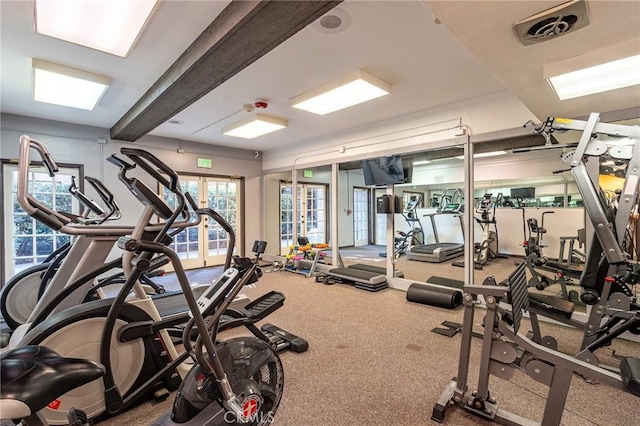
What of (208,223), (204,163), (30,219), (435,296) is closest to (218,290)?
(435,296)

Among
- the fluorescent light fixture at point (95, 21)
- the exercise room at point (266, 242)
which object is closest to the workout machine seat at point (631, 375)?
the exercise room at point (266, 242)

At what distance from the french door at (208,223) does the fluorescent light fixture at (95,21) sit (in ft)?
12.9

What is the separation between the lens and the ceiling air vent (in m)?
1.51

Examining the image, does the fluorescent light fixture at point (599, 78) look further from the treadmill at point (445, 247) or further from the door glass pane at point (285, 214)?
the door glass pane at point (285, 214)

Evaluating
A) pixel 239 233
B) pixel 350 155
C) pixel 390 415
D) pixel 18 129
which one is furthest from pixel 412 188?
pixel 18 129

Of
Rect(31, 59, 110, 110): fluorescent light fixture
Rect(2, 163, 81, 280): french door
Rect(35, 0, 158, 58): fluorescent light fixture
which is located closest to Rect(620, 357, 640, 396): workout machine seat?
Rect(35, 0, 158, 58): fluorescent light fixture

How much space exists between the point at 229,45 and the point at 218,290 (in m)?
1.74

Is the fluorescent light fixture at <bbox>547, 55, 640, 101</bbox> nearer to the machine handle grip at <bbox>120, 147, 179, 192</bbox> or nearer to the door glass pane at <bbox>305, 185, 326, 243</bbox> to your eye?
the machine handle grip at <bbox>120, 147, 179, 192</bbox>

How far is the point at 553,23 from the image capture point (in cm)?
163

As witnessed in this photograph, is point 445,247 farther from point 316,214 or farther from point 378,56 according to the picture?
→ point 378,56

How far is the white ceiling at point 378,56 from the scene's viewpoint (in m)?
1.70

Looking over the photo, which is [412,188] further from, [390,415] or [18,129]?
[18,129]

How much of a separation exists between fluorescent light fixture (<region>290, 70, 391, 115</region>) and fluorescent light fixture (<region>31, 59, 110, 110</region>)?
215 centimetres

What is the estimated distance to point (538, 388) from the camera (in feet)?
6.86
